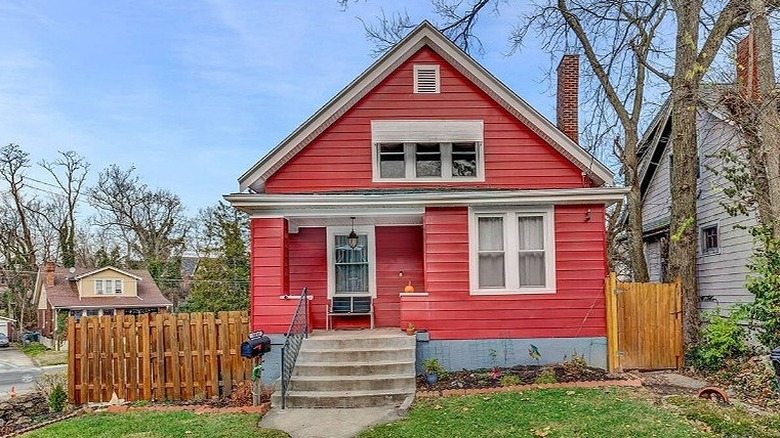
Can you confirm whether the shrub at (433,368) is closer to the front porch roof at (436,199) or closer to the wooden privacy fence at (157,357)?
the front porch roof at (436,199)

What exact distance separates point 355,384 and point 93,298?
116 feet

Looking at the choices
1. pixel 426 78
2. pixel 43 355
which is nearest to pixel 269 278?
pixel 426 78

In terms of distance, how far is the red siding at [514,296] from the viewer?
10.3 meters

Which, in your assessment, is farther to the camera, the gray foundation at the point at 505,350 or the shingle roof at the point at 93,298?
the shingle roof at the point at 93,298

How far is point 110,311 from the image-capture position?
3812 centimetres

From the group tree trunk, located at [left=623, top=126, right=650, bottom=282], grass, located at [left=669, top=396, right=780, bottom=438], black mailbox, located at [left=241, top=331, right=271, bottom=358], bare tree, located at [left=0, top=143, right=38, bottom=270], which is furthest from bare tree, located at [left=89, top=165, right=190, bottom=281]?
grass, located at [left=669, top=396, right=780, bottom=438]

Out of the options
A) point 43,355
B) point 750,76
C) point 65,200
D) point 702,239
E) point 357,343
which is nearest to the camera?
point 357,343

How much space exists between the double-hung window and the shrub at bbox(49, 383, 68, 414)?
6643mm

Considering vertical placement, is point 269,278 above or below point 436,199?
below

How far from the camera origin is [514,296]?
34.2 ft

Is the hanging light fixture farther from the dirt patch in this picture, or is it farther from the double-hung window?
the dirt patch

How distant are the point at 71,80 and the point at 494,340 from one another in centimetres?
2069

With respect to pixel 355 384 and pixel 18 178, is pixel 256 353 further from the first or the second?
pixel 18 178

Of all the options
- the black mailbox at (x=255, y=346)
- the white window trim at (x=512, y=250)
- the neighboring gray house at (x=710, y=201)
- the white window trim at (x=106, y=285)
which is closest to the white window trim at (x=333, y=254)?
the white window trim at (x=512, y=250)
